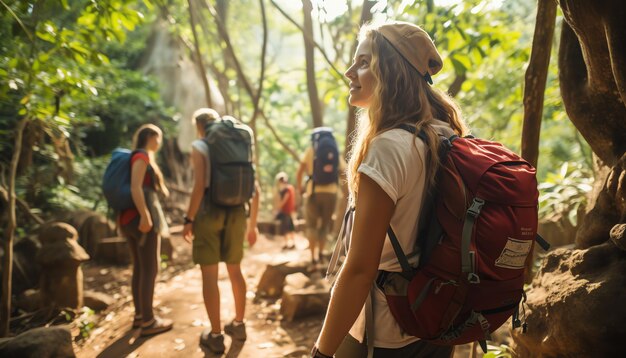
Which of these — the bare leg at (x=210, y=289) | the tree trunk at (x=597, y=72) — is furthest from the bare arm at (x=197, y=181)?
the tree trunk at (x=597, y=72)

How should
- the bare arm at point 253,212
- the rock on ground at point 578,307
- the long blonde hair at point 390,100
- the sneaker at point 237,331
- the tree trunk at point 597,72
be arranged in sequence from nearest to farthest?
the long blonde hair at point 390,100 → the tree trunk at point 597,72 → the rock on ground at point 578,307 → the sneaker at point 237,331 → the bare arm at point 253,212

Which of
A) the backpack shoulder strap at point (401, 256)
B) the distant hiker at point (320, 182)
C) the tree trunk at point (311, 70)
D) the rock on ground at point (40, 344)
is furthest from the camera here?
the tree trunk at point (311, 70)

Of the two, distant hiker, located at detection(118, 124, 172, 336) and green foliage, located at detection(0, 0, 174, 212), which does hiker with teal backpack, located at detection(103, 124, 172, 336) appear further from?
green foliage, located at detection(0, 0, 174, 212)

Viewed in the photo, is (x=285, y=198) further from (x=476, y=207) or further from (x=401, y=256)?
(x=476, y=207)

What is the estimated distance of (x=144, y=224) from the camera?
11.8ft

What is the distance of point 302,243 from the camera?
10750 millimetres

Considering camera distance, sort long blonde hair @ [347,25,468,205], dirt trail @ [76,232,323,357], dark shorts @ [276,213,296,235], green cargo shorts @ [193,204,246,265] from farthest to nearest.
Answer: dark shorts @ [276,213,296,235] < dirt trail @ [76,232,323,357] < green cargo shorts @ [193,204,246,265] < long blonde hair @ [347,25,468,205]

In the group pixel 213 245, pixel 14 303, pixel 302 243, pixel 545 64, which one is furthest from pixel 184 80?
pixel 545 64

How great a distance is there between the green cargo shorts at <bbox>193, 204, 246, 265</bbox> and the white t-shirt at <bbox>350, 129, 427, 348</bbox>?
2.23m

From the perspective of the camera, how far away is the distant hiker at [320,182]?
5.65m

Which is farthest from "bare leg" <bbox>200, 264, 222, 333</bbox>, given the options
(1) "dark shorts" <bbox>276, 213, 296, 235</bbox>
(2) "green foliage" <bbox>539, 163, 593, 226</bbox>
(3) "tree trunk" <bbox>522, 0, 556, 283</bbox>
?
(1) "dark shorts" <bbox>276, 213, 296, 235</bbox>

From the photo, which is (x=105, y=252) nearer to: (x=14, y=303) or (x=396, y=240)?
(x=14, y=303)

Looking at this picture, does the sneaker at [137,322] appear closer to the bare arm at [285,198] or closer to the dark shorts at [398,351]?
the dark shorts at [398,351]

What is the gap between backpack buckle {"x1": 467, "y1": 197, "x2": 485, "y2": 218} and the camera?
1176 mm
